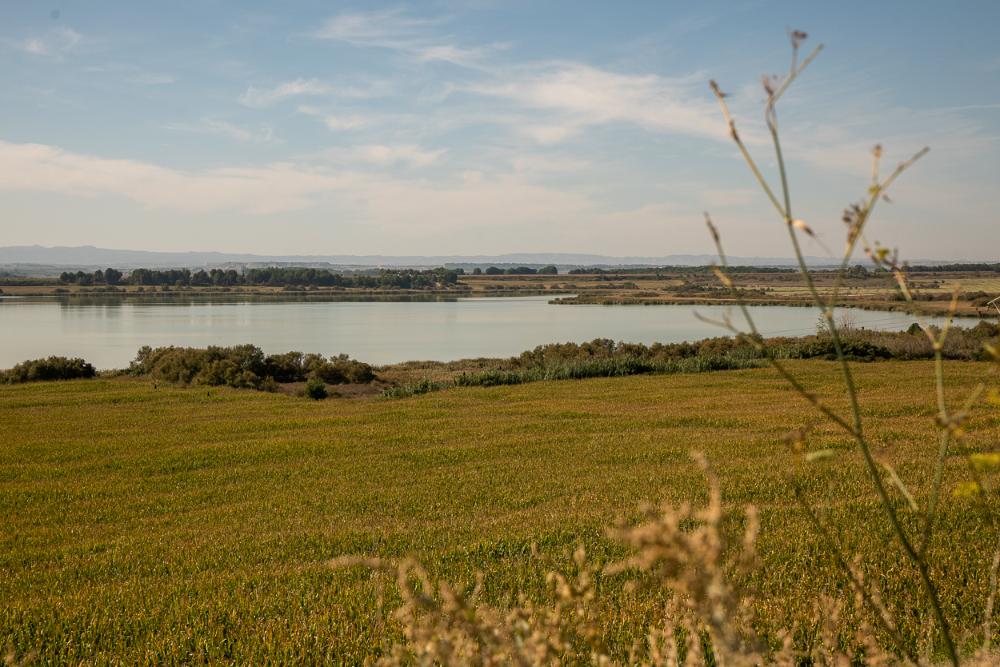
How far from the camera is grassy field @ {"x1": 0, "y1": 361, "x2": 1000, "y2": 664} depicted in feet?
16.6

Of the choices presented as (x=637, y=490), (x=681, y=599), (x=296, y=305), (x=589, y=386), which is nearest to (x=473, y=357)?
(x=589, y=386)

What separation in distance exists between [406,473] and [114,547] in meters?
3.95

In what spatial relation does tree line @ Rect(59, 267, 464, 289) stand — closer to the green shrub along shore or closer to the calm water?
the calm water

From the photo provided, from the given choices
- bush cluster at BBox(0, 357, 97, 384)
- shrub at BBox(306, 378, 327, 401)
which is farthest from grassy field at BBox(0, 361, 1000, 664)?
bush cluster at BBox(0, 357, 97, 384)

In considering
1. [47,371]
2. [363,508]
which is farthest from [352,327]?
[363,508]

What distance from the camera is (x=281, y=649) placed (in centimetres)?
462

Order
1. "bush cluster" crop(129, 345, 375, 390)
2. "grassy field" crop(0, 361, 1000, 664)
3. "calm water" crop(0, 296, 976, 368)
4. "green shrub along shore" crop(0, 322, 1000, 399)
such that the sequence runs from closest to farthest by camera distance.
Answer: "grassy field" crop(0, 361, 1000, 664) → "green shrub along shore" crop(0, 322, 1000, 399) → "bush cluster" crop(129, 345, 375, 390) → "calm water" crop(0, 296, 976, 368)

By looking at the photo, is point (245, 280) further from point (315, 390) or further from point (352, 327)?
point (315, 390)

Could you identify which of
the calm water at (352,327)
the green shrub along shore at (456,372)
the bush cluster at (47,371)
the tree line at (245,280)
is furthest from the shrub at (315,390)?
the tree line at (245,280)

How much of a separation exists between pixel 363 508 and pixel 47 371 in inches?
948

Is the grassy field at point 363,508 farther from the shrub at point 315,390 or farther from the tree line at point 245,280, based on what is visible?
the tree line at point 245,280

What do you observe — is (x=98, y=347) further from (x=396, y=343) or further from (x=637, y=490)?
(x=637, y=490)

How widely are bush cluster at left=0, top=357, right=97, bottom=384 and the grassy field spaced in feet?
34.1

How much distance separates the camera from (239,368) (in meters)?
26.3
